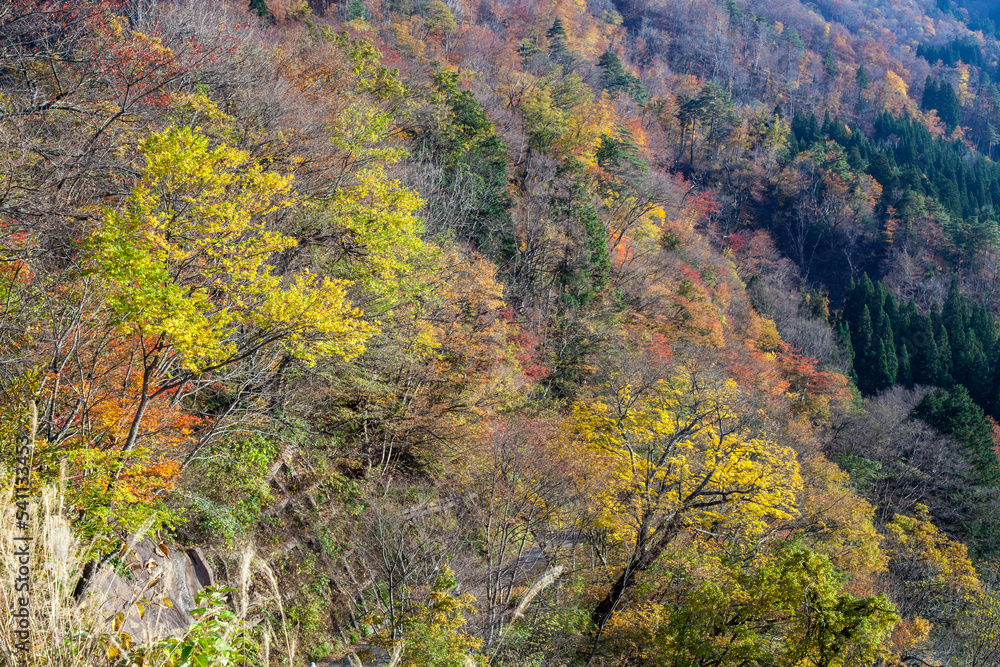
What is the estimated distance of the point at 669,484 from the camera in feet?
43.5

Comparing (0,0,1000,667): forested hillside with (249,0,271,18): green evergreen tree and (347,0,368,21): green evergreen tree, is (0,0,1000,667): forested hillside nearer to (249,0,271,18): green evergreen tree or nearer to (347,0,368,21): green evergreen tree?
(347,0,368,21): green evergreen tree

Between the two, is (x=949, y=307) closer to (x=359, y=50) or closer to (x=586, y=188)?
(x=586, y=188)

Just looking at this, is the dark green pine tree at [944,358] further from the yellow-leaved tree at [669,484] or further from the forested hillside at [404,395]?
the yellow-leaved tree at [669,484]

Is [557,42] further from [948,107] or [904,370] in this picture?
[948,107]

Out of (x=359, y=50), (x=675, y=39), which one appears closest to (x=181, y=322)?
(x=359, y=50)

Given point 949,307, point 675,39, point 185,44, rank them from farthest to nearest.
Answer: point 675,39, point 949,307, point 185,44

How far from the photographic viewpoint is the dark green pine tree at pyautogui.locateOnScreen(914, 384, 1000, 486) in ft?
110

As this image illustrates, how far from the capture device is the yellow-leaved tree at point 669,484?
472 inches

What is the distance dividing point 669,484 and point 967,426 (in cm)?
3427

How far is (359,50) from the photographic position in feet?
87.0

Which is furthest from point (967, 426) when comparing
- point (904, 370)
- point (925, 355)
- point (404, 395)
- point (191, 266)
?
point (191, 266)

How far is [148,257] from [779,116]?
79.1 metres

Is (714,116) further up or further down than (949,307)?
further up

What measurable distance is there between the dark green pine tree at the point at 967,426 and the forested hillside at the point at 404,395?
0.86ft
